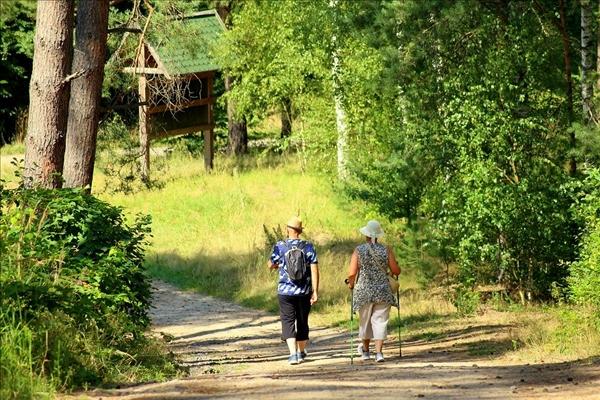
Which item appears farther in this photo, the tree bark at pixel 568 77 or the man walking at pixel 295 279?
the tree bark at pixel 568 77

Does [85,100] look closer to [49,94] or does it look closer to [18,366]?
[49,94]

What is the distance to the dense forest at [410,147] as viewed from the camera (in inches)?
539

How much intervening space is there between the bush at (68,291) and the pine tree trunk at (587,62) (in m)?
8.78

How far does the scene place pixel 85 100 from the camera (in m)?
17.1

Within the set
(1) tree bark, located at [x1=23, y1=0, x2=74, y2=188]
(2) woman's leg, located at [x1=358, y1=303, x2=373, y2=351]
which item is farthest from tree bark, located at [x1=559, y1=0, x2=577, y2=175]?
(1) tree bark, located at [x1=23, y1=0, x2=74, y2=188]

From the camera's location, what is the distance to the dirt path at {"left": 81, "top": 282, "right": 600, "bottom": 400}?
10.8 m

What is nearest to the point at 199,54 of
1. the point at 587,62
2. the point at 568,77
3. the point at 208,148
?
the point at 208,148

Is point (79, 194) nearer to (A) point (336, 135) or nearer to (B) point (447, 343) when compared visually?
(B) point (447, 343)

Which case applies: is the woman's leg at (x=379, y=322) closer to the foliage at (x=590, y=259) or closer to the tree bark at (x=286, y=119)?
the foliage at (x=590, y=259)

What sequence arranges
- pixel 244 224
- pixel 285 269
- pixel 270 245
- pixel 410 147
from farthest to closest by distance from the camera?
pixel 244 224 → pixel 270 245 → pixel 410 147 → pixel 285 269

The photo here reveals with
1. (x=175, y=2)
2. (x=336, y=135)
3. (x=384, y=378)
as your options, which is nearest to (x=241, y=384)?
(x=384, y=378)

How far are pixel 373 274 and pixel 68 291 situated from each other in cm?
428

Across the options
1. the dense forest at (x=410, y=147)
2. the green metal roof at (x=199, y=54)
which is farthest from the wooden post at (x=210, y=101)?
the dense forest at (x=410, y=147)

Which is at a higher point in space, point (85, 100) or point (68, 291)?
point (85, 100)
